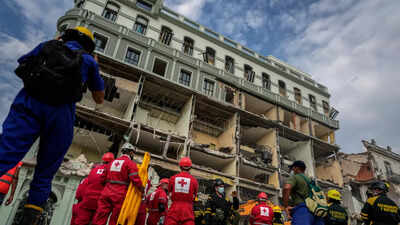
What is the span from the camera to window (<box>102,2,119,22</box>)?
18.2 m

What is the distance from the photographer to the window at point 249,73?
75.8ft

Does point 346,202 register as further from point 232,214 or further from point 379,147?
point 232,214

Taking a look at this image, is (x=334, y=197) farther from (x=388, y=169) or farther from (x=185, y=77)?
(x=388, y=169)

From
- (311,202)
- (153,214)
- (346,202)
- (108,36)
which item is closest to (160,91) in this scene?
(108,36)

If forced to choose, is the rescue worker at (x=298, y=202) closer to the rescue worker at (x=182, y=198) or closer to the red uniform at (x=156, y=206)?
the rescue worker at (x=182, y=198)

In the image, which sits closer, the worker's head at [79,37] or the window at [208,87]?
the worker's head at [79,37]

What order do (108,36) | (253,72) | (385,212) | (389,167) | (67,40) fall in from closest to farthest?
1. (67,40)
2. (385,212)
3. (108,36)
4. (253,72)
5. (389,167)

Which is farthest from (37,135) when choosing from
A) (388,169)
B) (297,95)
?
(388,169)

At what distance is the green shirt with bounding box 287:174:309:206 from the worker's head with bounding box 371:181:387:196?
2023 mm

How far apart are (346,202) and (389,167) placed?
49.1 ft

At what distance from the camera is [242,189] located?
17812 mm

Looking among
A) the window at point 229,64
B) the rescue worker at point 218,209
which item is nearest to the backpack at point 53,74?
the rescue worker at point 218,209

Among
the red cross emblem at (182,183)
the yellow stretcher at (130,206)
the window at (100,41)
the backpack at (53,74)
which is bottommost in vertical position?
the yellow stretcher at (130,206)

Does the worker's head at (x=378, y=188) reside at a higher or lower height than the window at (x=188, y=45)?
lower
